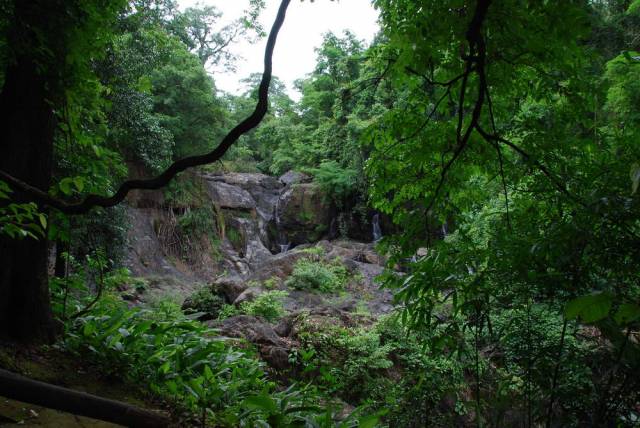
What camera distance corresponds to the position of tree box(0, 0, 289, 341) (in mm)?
2877

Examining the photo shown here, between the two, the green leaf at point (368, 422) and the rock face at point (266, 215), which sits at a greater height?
the rock face at point (266, 215)

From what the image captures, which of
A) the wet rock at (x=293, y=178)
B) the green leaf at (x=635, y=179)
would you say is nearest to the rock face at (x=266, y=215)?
the wet rock at (x=293, y=178)

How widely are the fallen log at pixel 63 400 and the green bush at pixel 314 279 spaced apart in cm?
892

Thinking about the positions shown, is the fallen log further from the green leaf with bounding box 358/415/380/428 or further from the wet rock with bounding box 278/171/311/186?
the wet rock with bounding box 278/171/311/186

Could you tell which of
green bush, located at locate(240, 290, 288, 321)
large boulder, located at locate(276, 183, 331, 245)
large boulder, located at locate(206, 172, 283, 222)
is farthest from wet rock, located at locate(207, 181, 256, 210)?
green bush, located at locate(240, 290, 288, 321)

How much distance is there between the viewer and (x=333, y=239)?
18.5 metres

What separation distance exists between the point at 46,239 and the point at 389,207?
8.28 ft

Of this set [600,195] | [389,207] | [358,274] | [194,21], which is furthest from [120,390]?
[194,21]

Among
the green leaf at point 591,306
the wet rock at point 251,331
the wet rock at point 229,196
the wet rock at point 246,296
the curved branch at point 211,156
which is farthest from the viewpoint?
the wet rock at point 229,196

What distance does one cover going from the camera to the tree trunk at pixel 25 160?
2.89 metres

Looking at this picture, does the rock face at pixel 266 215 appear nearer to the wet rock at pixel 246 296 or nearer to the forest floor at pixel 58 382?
the wet rock at pixel 246 296

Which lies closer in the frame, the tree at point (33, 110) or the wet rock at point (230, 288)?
the tree at point (33, 110)

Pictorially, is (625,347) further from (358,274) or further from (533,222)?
(358,274)

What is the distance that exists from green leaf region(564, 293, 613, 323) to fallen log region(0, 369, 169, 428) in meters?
2.06
